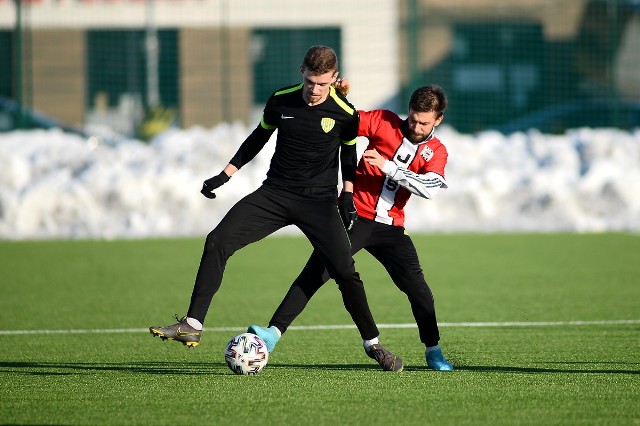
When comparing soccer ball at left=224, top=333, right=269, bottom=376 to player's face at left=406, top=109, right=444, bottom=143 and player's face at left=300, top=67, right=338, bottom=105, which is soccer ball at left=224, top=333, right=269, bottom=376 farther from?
player's face at left=406, top=109, right=444, bottom=143

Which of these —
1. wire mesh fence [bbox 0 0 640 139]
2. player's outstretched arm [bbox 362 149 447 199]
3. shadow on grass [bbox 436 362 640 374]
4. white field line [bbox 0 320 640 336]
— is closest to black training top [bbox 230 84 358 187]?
player's outstretched arm [bbox 362 149 447 199]

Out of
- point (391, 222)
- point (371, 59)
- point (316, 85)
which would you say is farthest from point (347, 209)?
point (371, 59)

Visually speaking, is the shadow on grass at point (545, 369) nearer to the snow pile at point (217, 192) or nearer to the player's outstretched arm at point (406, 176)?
the player's outstretched arm at point (406, 176)

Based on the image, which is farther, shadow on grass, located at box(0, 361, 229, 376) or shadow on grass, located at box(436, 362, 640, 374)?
shadow on grass, located at box(0, 361, 229, 376)

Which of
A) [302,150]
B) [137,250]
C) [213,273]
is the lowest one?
[137,250]

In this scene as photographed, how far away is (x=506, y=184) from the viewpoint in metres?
20.5

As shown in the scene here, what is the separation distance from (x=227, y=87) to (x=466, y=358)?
643 inches

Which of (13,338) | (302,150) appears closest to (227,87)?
(13,338)

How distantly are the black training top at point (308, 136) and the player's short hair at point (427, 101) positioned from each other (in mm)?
394

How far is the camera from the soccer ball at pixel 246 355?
7312 mm

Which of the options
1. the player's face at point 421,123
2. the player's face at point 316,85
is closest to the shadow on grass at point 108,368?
the player's face at point 316,85

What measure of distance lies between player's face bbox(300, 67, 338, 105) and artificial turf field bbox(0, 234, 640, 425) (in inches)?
65.2

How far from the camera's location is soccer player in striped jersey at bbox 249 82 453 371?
7668mm

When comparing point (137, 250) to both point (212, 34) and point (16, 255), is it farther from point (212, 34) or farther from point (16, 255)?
point (212, 34)
